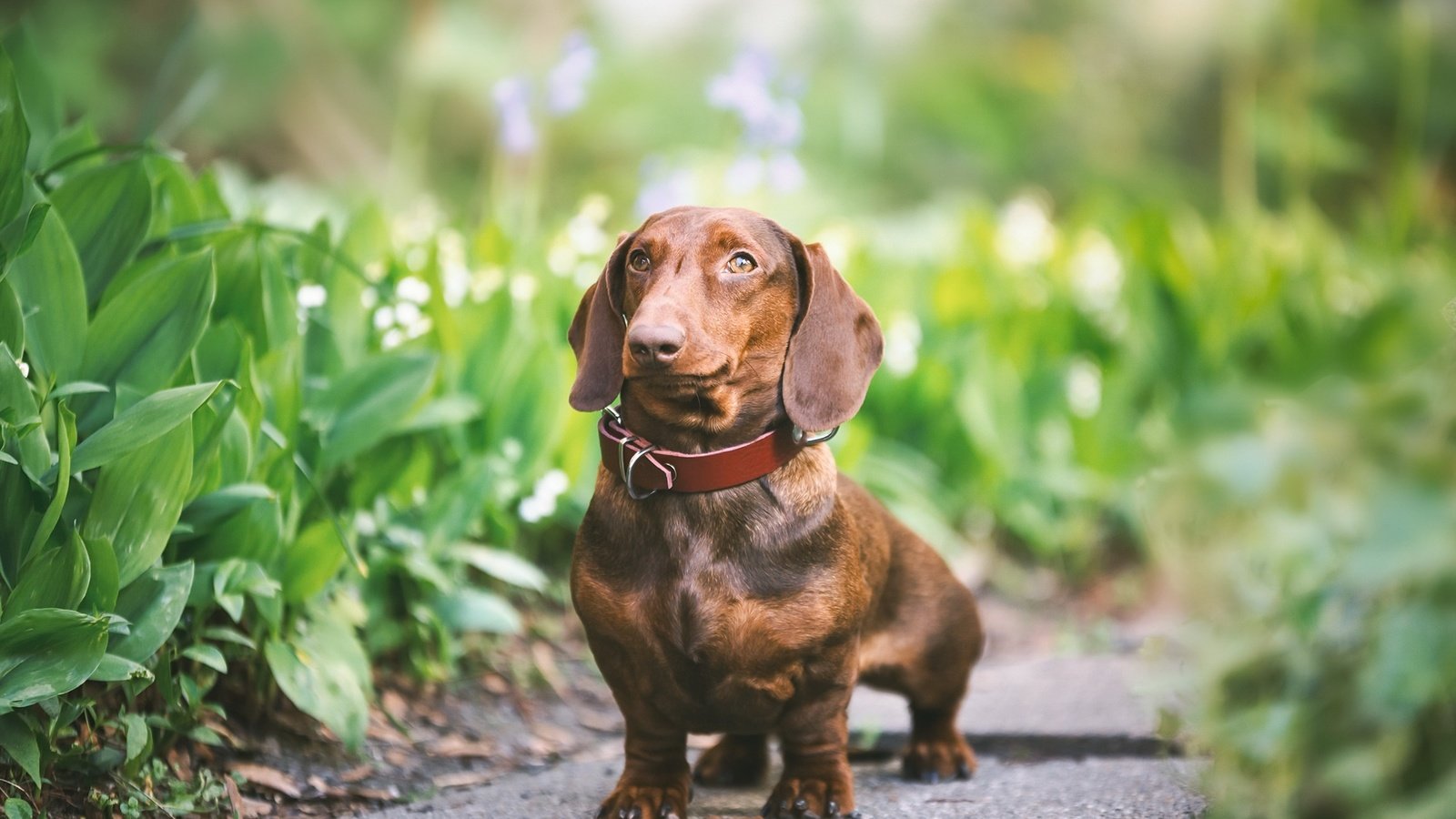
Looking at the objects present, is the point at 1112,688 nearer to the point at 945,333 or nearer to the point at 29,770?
the point at 945,333

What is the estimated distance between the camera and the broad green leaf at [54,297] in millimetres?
2600

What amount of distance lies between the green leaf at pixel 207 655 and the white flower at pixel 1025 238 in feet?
14.2

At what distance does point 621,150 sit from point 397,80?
195cm

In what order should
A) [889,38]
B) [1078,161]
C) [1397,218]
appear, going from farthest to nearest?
[1078,161] → [889,38] → [1397,218]

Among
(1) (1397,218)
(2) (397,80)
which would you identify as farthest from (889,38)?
(1) (1397,218)

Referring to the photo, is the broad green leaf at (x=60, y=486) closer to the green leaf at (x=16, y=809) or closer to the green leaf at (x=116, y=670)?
the green leaf at (x=116, y=670)

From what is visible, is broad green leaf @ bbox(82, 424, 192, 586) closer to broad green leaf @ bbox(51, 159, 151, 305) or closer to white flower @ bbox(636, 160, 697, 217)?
broad green leaf @ bbox(51, 159, 151, 305)

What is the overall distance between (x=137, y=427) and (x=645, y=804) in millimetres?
1144

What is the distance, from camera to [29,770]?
2.24m

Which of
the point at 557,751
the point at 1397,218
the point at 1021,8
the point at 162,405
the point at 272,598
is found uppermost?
the point at 1021,8

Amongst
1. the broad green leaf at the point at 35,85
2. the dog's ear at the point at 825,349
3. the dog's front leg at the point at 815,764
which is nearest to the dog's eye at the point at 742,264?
the dog's ear at the point at 825,349

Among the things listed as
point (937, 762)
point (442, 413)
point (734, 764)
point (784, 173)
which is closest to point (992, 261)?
point (784, 173)

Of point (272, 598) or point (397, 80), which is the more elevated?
point (397, 80)

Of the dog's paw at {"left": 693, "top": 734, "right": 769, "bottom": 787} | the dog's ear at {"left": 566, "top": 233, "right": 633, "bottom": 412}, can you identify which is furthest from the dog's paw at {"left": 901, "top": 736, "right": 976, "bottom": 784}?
the dog's ear at {"left": 566, "top": 233, "right": 633, "bottom": 412}
